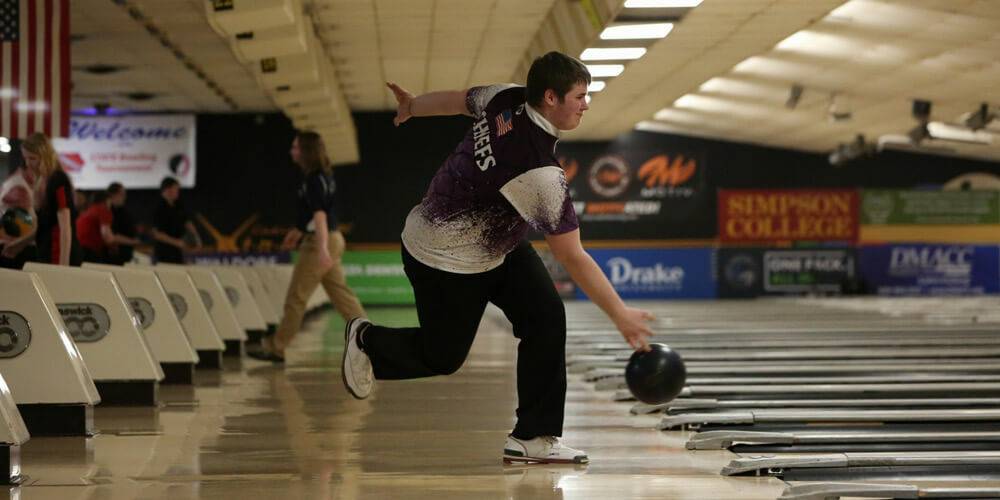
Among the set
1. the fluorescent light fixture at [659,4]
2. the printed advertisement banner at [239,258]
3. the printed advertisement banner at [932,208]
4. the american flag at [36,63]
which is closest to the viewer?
the american flag at [36,63]

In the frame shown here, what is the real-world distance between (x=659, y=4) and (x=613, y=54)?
2513 mm

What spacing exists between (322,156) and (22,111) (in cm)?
324

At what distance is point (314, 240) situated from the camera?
25.1ft

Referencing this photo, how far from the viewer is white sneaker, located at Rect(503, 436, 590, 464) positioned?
3799 millimetres

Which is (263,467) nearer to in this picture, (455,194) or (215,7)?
(455,194)

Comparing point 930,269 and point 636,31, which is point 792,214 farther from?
point 636,31

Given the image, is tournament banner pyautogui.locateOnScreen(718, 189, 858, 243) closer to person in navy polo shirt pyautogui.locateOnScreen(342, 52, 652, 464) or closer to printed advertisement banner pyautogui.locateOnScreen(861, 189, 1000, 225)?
printed advertisement banner pyautogui.locateOnScreen(861, 189, 1000, 225)

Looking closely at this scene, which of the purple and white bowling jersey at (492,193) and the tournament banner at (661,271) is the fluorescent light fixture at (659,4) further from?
the tournament banner at (661,271)

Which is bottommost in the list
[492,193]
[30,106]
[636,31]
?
[492,193]

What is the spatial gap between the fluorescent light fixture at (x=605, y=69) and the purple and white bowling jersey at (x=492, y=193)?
32.8 ft

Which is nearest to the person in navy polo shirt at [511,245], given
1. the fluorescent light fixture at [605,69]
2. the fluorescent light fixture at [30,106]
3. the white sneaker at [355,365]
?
the white sneaker at [355,365]

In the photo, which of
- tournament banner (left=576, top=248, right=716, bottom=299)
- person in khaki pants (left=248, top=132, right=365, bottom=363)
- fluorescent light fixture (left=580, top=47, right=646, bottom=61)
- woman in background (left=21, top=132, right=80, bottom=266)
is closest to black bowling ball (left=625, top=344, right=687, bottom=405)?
woman in background (left=21, top=132, right=80, bottom=266)

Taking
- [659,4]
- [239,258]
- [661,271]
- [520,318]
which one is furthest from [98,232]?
[661,271]

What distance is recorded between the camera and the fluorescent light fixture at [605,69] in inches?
536
